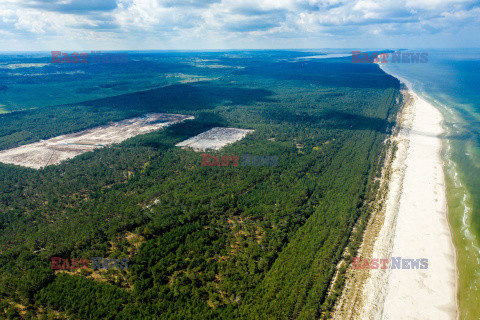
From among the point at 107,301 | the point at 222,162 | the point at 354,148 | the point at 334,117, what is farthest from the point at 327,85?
the point at 107,301

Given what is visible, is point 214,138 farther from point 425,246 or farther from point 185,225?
point 425,246

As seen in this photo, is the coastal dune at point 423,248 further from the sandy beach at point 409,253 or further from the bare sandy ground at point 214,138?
the bare sandy ground at point 214,138

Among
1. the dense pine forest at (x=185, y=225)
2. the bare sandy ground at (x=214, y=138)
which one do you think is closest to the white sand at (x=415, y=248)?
the dense pine forest at (x=185, y=225)

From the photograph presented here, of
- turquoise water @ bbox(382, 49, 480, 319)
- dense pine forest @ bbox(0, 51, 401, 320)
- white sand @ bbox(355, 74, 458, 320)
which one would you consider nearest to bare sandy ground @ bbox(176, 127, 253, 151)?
dense pine forest @ bbox(0, 51, 401, 320)

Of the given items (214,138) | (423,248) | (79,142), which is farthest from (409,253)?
(79,142)

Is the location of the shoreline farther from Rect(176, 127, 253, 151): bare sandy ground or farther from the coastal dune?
Rect(176, 127, 253, 151): bare sandy ground

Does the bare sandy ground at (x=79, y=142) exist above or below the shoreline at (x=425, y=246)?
above
